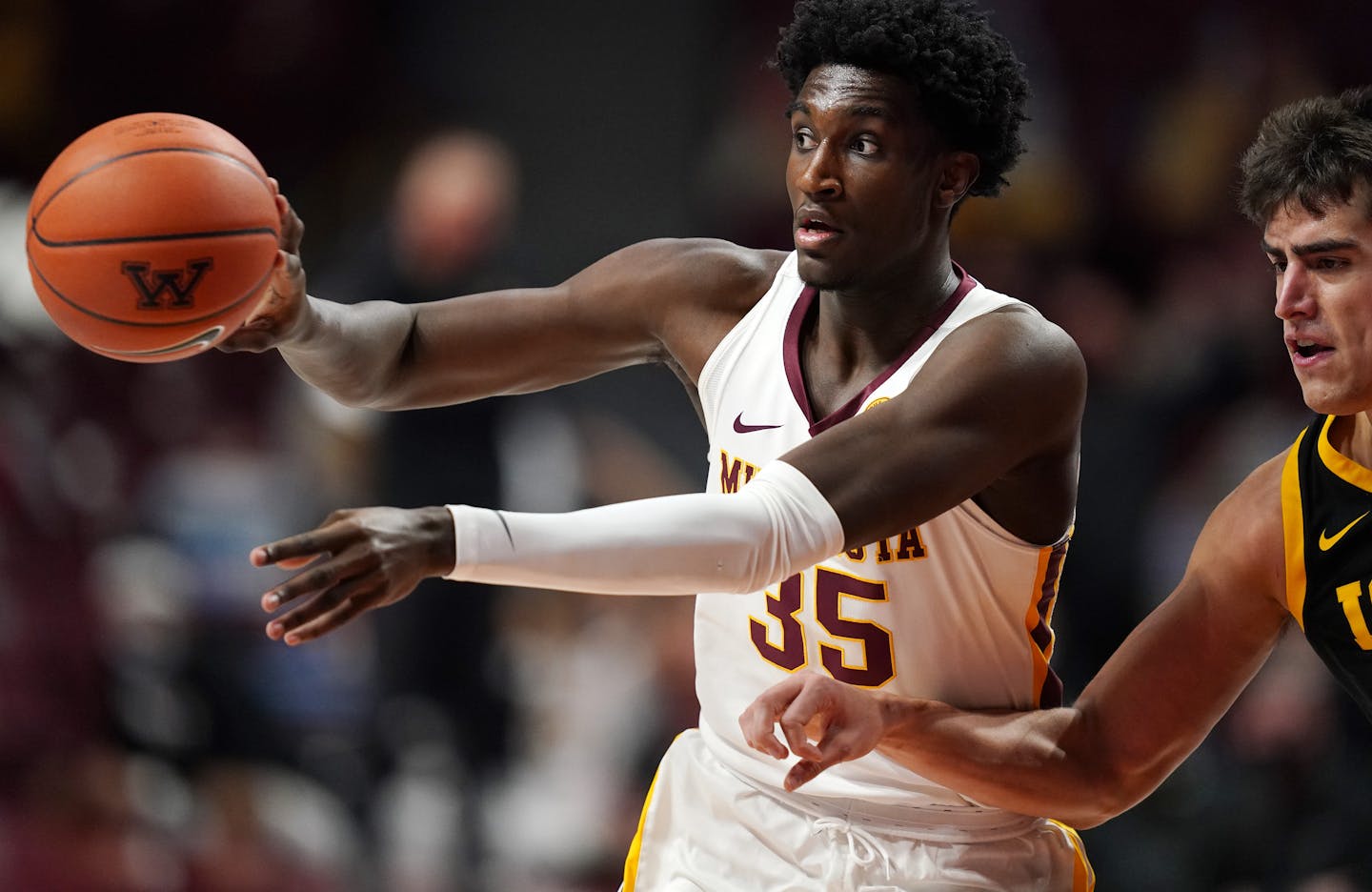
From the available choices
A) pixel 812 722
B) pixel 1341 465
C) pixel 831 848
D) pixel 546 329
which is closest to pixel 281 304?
pixel 546 329

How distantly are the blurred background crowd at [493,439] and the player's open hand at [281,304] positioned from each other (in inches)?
83.3

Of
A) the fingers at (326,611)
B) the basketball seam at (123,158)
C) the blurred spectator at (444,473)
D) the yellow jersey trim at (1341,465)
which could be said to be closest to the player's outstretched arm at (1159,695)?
the yellow jersey trim at (1341,465)

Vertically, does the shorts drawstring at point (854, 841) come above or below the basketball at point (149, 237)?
below

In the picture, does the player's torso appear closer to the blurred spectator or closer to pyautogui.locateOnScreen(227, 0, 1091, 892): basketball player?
pyautogui.locateOnScreen(227, 0, 1091, 892): basketball player

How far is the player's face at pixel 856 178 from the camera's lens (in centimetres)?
274

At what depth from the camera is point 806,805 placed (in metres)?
2.79

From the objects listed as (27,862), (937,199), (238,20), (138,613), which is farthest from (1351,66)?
(27,862)

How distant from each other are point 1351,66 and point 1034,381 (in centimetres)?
401

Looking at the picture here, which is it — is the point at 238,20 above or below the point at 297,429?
above

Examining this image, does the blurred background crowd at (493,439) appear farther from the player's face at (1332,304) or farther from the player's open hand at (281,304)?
the player's face at (1332,304)

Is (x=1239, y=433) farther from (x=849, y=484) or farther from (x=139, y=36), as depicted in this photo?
(x=139, y=36)

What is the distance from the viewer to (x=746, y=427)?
2.85 metres

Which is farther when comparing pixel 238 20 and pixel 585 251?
pixel 238 20

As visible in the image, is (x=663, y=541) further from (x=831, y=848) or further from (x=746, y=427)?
(x=831, y=848)
